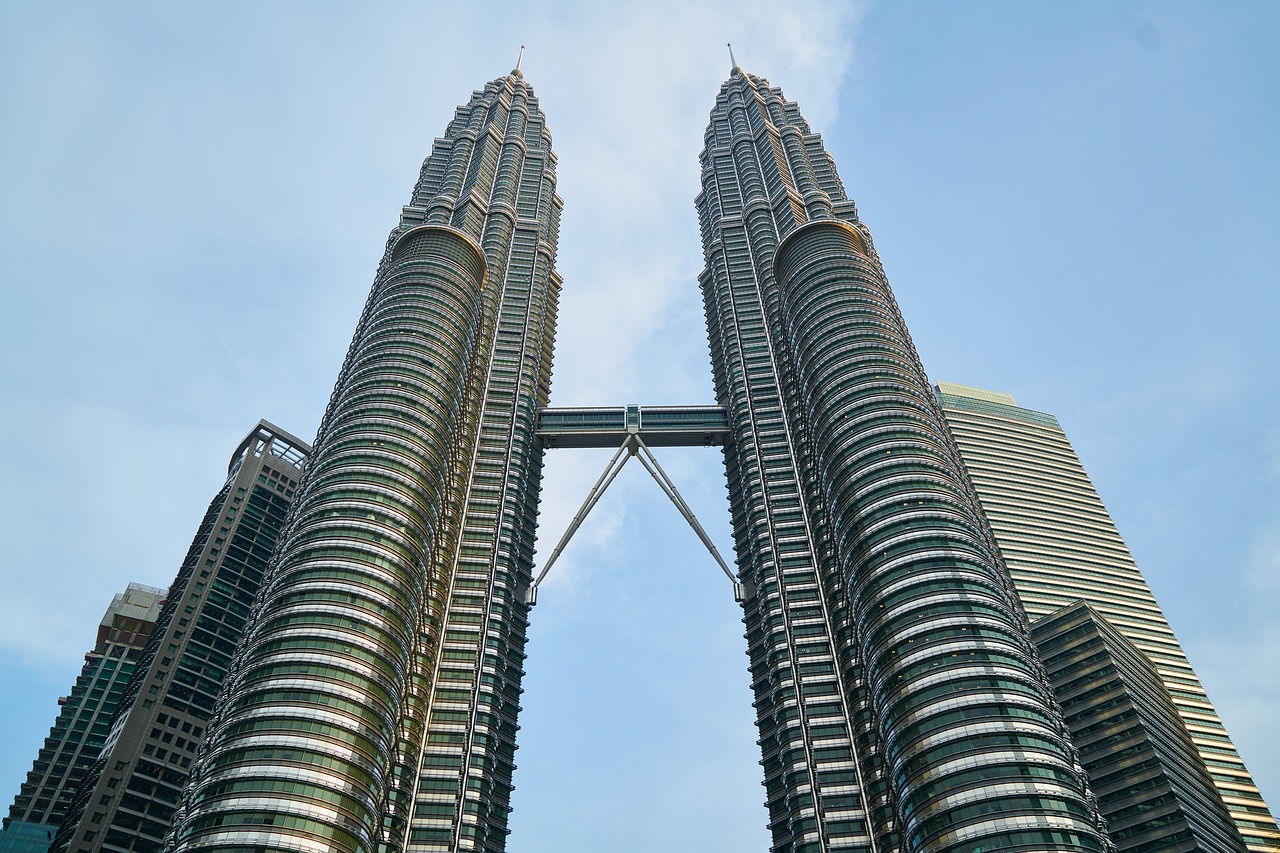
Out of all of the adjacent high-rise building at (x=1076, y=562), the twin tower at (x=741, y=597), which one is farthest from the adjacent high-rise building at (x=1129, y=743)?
the twin tower at (x=741, y=597)

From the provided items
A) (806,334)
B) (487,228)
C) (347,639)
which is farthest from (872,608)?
(487,228)

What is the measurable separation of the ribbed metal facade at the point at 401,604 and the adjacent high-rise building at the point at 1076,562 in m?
88.6

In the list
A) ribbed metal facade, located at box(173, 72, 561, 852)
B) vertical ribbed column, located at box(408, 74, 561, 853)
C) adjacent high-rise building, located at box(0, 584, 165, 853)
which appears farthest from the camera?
adjacent high-rise building, located at box(0, 584, 165, 853)

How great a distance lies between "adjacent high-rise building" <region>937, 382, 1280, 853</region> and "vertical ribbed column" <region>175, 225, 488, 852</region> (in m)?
103

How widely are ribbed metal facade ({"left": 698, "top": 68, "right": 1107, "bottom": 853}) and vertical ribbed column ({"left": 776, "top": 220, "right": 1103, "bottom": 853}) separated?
22 centimetres

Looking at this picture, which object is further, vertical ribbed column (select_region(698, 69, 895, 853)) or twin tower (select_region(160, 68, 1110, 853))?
vertical ribbed column (select_region(698, 69, 895, 853))

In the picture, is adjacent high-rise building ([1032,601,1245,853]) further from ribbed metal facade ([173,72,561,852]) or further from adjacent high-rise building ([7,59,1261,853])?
ribbed metal facade ([173,72,561,852])

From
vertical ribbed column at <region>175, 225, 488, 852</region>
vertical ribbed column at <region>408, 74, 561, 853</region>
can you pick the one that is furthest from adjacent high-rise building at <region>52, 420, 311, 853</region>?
vertical ribbed column at <region>408, 74, 561, 853</region>

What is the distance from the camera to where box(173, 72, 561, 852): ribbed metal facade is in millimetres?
90562

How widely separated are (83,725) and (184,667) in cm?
3389

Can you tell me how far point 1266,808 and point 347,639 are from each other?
5348 inches

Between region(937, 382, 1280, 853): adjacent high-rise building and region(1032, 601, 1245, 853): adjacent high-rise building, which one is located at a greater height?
region(937, 382, 1280, 853): adjacent high-rise building

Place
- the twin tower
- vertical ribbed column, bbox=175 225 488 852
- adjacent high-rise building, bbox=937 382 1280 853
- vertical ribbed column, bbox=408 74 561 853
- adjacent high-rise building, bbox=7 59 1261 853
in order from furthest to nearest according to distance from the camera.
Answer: adjacent high-rise building, bbox=937 382 1280 853 → vertical ribbed column, bbox=408 74 561 853 → adjacent high-rise building, bbox=7 59 1261 853 → the twin tower → vertical ribbed column, bbox=175 225 488 852

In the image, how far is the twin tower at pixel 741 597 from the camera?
90.2 metres
